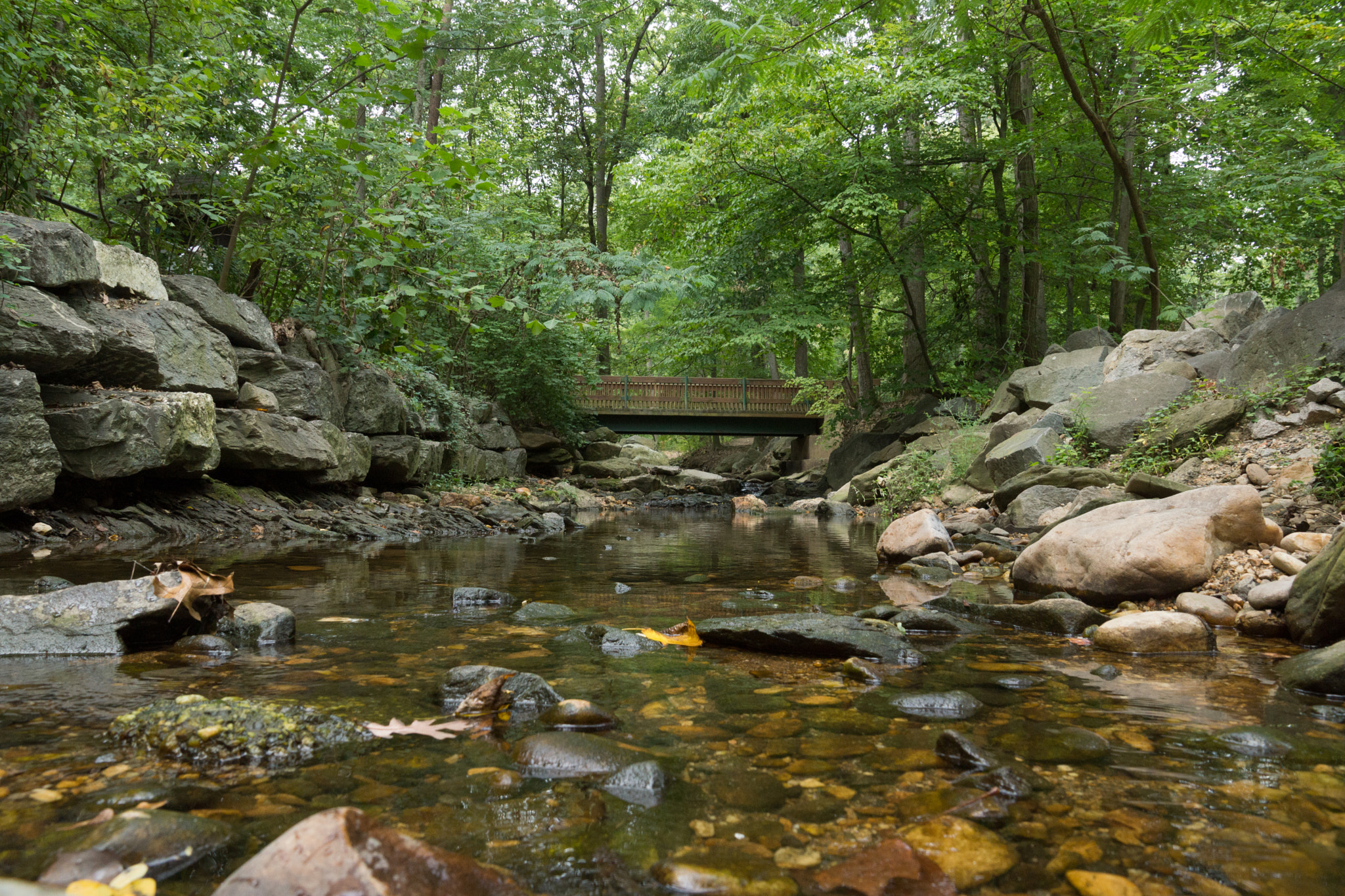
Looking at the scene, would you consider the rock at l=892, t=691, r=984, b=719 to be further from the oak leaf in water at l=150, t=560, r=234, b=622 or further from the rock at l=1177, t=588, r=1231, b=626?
the oak leaf in water at l=150, t=560, r=234, b=622

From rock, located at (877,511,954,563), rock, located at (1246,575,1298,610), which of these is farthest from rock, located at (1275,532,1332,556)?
rock, located at (877,511,954,563)

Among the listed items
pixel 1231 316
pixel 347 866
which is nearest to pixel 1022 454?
pixel 1231 316

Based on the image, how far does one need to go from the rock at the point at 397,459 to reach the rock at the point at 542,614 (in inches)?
296

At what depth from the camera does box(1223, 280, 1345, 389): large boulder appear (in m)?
8.18

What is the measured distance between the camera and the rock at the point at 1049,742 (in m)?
2.40

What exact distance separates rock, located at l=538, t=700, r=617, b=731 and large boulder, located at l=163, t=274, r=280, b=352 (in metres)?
8.39

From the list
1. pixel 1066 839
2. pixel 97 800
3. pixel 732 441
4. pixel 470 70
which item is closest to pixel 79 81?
pixel 97 800

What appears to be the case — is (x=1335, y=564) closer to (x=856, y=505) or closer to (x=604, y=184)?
(x=856, y=505)

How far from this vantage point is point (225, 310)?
9.38 metres

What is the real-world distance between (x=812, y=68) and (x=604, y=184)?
2040 centimetres

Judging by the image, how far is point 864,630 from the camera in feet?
12.5

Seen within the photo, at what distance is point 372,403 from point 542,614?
8265 millimetres

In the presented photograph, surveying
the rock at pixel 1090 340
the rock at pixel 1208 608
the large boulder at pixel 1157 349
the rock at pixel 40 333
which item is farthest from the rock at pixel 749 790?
the rock at pixel 1090 340

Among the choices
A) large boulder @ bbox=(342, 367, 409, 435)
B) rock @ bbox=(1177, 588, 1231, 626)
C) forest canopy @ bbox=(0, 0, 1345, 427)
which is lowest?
rock @ bbox=(1177, 588, 1231, 626)
